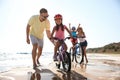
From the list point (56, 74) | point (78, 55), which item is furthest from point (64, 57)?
point (78, 55)

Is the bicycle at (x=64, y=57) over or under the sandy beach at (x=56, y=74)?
over

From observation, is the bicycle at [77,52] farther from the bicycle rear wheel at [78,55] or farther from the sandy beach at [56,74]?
the sandy beach at [56,74]

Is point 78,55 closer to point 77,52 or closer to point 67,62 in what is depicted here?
point 77,52

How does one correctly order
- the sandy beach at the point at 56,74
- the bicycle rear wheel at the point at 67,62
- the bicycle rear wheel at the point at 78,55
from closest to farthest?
the sandy beach at the point at 56,74, the bicycle rear wheel at the point at 67,62, the bicycle rear wheel at the point at 78,55

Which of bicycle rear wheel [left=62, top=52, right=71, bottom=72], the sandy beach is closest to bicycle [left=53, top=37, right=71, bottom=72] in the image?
bicycle rear wheel [left=62, top=52, right=71, bottom=72]

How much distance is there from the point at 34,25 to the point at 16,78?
3653 millimetres

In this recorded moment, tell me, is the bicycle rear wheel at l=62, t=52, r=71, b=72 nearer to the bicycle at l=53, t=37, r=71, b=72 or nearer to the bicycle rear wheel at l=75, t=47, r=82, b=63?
the bicycle at l=53, t=37, r=71, b=72

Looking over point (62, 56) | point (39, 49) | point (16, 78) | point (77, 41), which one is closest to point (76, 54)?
point (77, 41)

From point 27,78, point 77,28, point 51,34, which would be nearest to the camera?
point 27,78

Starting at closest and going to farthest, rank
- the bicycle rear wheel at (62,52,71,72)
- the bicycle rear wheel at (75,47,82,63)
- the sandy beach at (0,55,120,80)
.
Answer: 1. the sandy beach at (0,55,120,80)
2. the bicycle rear wheel at (62,52,71,72)
3. the bicycle rear wheel at (75,47,82,63)

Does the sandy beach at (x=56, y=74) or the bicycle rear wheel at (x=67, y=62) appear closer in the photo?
the sandy beach at (x=56, y=74)

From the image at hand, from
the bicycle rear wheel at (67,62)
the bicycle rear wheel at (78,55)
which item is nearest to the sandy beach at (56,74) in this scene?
the bicycle rear wheel at (67,62)

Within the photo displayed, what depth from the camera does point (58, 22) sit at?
33.7 feet

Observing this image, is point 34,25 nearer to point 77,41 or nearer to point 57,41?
point 57,41
